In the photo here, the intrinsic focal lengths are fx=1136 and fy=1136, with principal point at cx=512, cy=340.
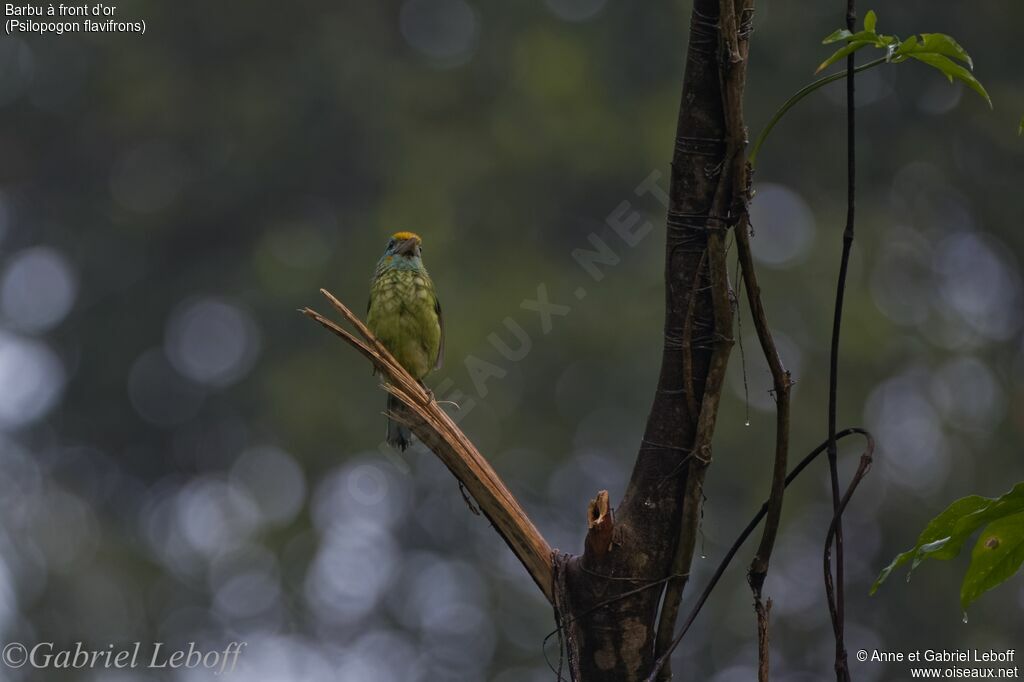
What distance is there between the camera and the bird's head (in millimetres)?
5320

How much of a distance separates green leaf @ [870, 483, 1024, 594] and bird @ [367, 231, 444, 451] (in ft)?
11.0

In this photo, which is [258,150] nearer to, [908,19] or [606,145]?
[606,145]

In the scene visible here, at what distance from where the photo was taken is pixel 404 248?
5.31 meters

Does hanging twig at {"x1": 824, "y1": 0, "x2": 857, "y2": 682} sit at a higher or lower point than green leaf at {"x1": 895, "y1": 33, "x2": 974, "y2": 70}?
lower

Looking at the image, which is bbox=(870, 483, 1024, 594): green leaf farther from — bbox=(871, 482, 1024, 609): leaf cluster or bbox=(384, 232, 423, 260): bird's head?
bbox=(384, 232, 423, 260): bird's head

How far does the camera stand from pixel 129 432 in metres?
12.8

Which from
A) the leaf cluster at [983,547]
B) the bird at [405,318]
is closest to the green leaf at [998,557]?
the leaf cluster at [983,547]

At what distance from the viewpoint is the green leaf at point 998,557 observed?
1.89m

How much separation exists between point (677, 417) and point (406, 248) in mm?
2993

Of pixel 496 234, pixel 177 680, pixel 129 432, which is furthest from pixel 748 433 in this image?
pixel 129 432

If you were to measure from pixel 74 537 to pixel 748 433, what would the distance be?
23.6ft

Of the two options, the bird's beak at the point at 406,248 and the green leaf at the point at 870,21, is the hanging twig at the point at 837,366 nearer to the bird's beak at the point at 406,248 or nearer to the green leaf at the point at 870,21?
the green leaf at the point at 870,21

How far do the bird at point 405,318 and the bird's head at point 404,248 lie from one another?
6 cm

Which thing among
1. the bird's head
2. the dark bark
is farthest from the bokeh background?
the dark bark
